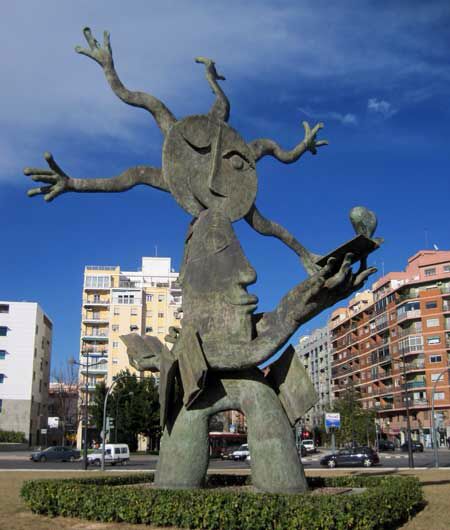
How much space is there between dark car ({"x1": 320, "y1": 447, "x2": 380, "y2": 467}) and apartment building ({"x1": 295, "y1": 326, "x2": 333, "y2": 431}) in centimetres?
6446

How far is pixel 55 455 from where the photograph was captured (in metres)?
47.2

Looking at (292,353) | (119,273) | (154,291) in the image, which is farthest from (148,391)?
(292,353)

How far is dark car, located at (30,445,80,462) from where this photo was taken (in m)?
46.3

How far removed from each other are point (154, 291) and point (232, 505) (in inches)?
2955

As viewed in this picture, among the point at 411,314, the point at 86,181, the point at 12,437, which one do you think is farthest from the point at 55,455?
the point at 411,314

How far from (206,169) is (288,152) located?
2218 millimetres

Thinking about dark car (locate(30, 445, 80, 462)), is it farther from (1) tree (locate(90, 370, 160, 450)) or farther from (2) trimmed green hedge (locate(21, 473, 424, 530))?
(2) trimmed green hedge (locate(21, 473, 424, 530))

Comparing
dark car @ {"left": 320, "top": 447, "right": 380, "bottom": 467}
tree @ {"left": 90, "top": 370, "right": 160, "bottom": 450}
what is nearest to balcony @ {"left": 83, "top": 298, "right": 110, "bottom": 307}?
tree @ {"left": 90, "top": 370, "right": 160, "bottom": 450}

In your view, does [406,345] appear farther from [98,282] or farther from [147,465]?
[147,465]

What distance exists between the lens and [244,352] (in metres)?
12.2

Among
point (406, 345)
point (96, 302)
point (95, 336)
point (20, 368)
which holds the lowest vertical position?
point (20, 368)

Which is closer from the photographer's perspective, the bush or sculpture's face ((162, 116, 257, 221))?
sculpture's face ((162, 116, 257, 221))

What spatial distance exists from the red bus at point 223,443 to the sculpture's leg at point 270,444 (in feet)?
152

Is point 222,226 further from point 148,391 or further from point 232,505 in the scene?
point 148,391
